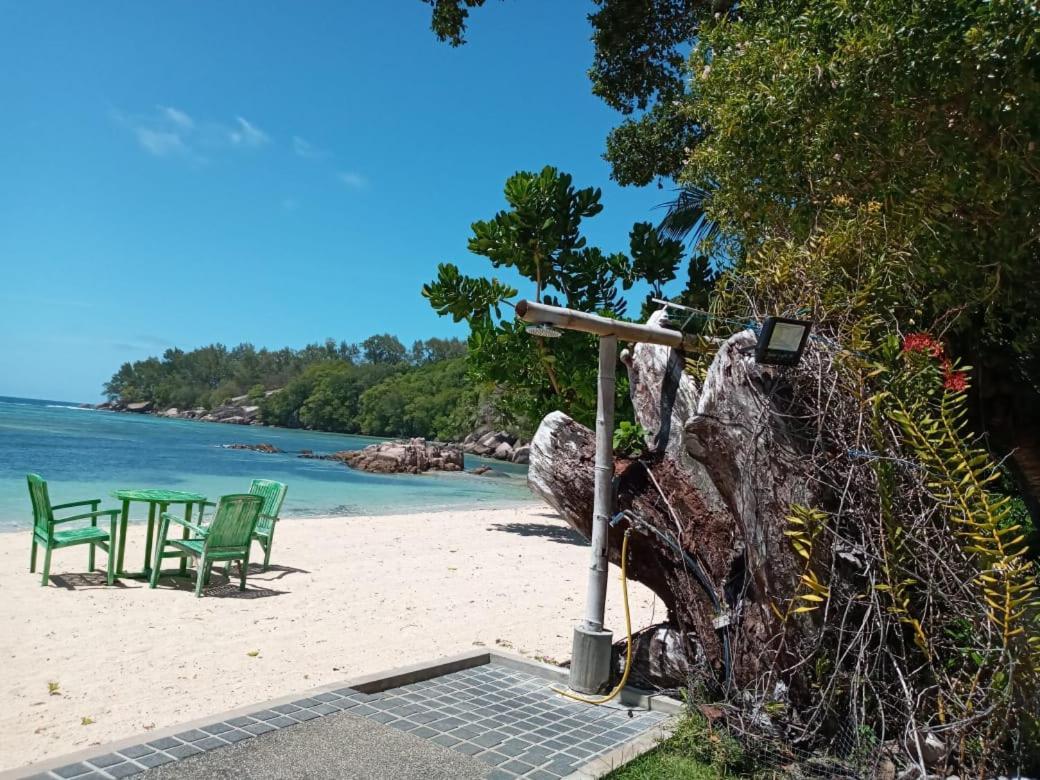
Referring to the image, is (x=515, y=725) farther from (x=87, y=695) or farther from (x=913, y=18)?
(x=913, y=18)

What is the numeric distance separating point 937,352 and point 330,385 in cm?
11078

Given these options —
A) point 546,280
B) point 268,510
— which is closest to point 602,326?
point 268,510

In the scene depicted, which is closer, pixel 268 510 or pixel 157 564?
pixel 157 564

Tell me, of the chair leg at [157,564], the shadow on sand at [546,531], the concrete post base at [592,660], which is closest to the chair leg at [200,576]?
the chair leg at [157,564]

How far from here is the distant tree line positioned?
9281 cm

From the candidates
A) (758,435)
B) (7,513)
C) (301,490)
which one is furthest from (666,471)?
(301,490)

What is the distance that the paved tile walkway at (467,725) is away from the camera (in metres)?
3.60

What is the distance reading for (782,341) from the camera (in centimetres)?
405

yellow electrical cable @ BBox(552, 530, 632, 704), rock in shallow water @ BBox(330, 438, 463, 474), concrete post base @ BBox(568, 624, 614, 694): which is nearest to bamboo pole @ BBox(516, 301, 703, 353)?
yellow electrical cable @ BBox(552, 530, 632, 704)

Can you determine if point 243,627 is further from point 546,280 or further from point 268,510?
point 546,280

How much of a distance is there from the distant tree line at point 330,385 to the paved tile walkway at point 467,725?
5669cm

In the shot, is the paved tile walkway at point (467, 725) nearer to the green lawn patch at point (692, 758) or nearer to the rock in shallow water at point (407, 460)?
the green lawn patch at point (692, 758)

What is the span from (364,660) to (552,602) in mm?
3053

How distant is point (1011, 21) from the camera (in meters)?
3.07
